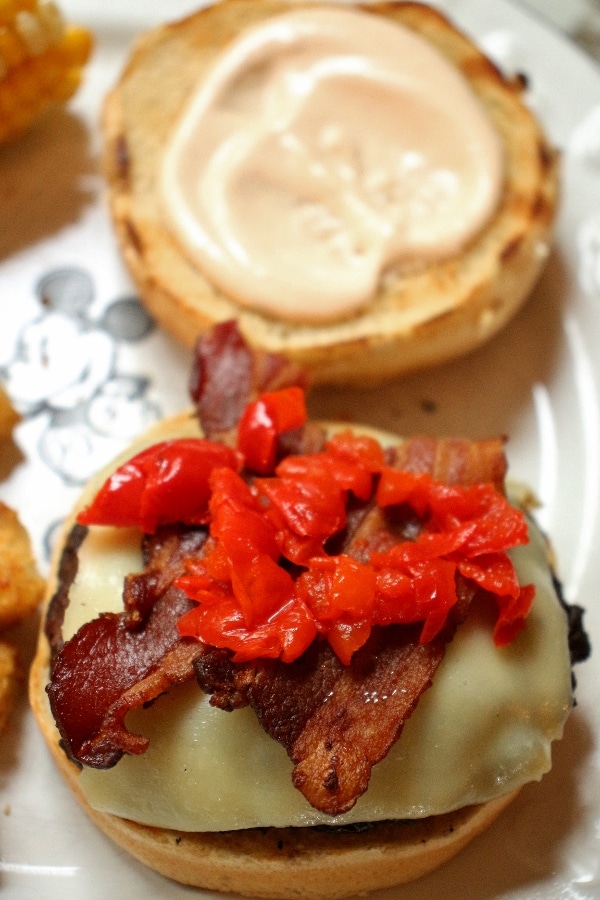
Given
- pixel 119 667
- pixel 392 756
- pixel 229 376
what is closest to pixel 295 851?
pixel 392 756

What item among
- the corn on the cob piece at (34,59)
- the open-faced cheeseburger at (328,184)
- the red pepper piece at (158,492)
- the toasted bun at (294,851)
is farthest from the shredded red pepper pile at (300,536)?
the corn on the cob piece at (34,59)

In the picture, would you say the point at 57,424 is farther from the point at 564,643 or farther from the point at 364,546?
the point at 564,643

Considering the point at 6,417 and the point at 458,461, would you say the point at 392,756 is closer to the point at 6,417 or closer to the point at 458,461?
the point at 458,461

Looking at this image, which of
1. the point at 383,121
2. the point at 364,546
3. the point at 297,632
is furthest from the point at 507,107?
the point at 297,632

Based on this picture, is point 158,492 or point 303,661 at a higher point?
point 158,492

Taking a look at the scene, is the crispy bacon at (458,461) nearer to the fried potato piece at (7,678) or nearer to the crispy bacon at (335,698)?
the crispy bacon at (335,698)

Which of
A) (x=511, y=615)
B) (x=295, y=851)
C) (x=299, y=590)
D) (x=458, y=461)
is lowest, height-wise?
(x=295, y=851)
